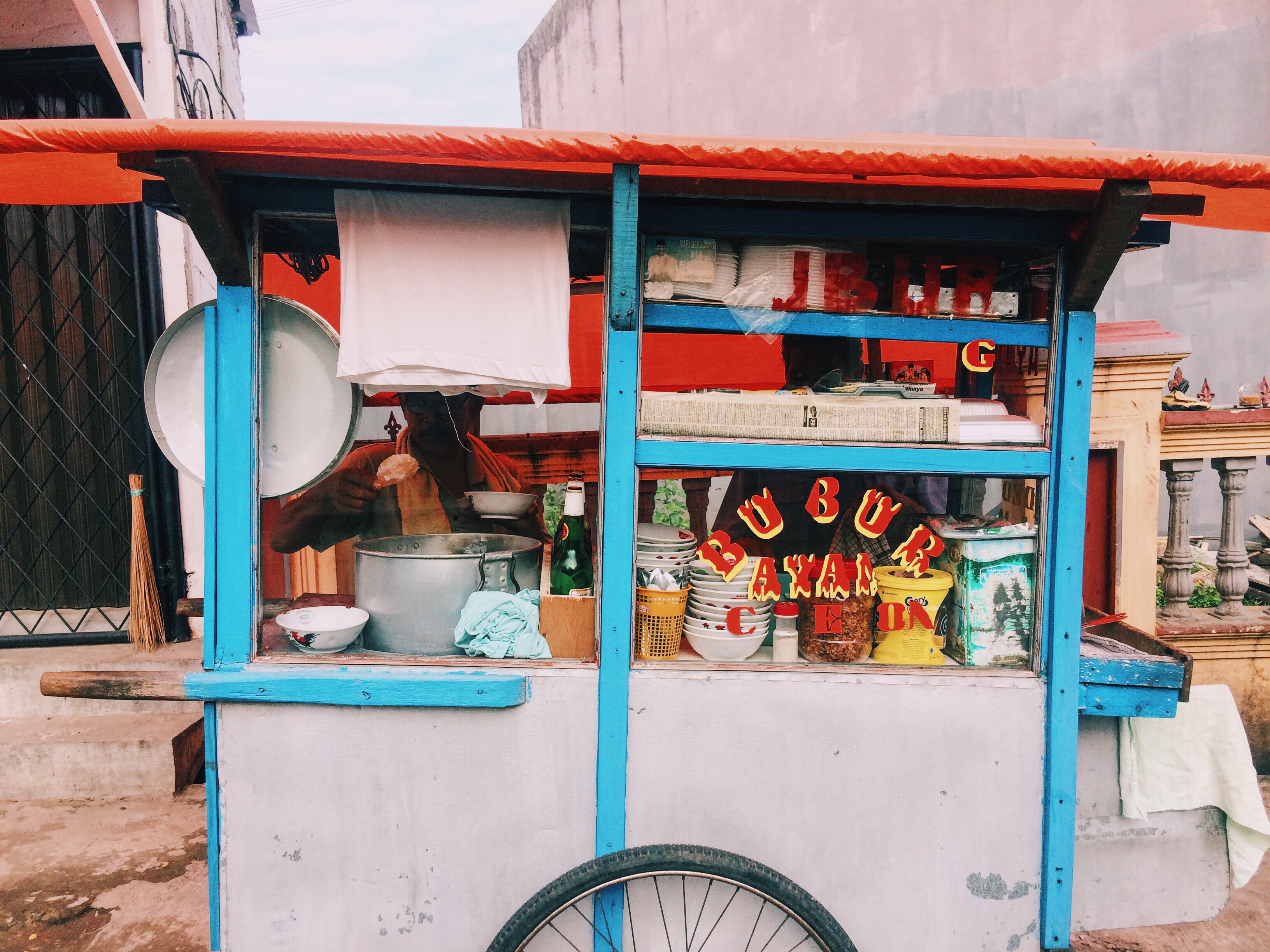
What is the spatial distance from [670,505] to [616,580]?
104 centimetres

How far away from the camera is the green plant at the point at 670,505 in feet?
9.77

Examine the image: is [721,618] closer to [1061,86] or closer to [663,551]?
[663,551]

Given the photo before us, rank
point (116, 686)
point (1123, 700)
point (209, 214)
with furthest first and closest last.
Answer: point (1123, 700) < point (116, 686) < point (209, 214)

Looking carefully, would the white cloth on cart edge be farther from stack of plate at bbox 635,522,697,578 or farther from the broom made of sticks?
the broom made of sticks

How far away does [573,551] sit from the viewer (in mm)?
2461

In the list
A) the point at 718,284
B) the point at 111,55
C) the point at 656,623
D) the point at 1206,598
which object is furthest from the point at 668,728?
the point at 111,55

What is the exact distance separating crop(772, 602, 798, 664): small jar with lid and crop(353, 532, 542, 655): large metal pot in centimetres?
85

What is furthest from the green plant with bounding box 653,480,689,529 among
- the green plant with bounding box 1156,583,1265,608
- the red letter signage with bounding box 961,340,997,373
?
the green plant with bounding box 1156,583,1265,608

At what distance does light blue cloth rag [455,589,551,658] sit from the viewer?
7.04 feet

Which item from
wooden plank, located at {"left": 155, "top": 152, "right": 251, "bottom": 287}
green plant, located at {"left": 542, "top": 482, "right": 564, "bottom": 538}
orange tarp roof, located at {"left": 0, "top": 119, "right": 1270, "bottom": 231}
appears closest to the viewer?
orange tarp roof, located at {"left": 0, "top": 119, "right": 1270, "bottom": 231}

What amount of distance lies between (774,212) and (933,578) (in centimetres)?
123

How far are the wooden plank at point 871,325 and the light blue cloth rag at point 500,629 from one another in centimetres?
95

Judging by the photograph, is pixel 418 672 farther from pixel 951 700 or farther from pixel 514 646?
pixel 951 700

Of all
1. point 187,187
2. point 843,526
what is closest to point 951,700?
point 843,526
